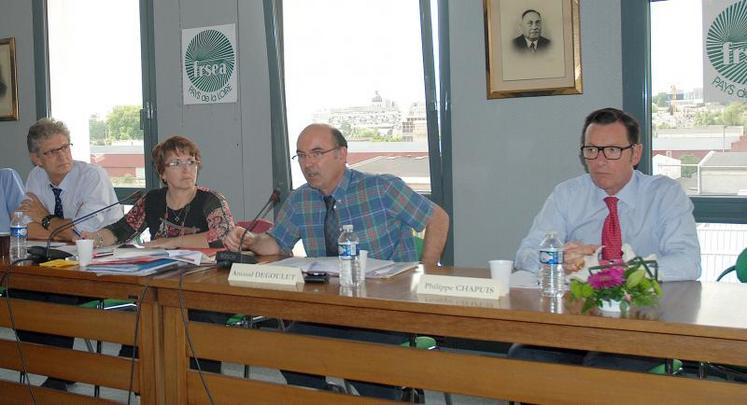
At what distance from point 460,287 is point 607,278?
0.41 m

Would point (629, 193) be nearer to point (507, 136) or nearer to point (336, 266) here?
point (336, 266)

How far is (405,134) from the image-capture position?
4422 mm

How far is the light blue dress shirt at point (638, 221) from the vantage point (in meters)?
2.38

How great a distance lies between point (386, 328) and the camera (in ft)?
7.00

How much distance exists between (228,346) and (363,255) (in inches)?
19.9

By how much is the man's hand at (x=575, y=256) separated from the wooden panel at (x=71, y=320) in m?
1.40

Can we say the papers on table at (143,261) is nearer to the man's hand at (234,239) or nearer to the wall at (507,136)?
the man's hand at (234,239)

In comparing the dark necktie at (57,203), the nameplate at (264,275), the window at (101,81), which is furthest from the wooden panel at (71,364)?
the window at (101,81)

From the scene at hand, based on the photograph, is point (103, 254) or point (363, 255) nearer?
point (363, 255)

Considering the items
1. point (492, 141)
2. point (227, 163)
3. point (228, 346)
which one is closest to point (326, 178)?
point (228, 346)

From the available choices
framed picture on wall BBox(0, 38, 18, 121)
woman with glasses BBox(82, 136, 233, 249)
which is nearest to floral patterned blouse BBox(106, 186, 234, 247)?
woman with glasses BBox(82, 136, 233, 249)

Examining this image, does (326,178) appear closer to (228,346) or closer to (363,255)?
(363,255)

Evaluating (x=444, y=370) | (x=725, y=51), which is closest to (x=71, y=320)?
(x=444, y=370)

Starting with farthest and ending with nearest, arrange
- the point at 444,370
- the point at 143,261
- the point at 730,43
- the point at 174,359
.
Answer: the point at 730,43 < the point at 143,261 < the point at 174,359 < the point at 444,370
